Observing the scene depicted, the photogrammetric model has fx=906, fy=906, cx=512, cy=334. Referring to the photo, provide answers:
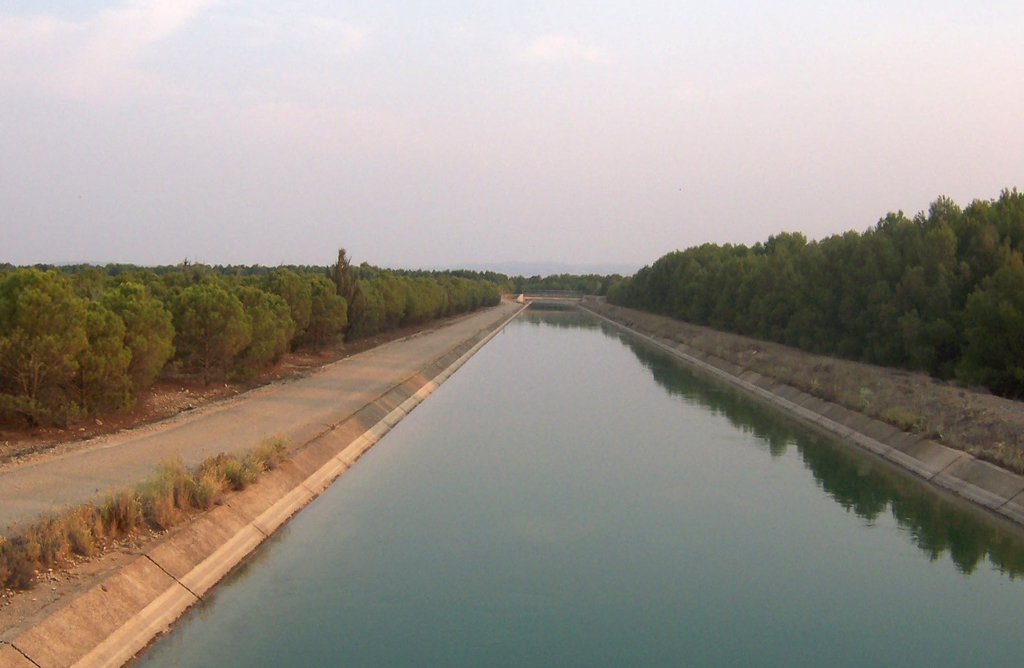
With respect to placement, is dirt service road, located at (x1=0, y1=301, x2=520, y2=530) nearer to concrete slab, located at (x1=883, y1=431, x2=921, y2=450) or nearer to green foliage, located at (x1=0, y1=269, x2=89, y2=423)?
green foliage, located at (x1=0, y1=269, x2=89, y2=423)

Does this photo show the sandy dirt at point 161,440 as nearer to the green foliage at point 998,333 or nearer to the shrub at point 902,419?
the shrub at point 902,419

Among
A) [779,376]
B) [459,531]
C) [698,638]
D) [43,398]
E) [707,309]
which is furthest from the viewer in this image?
[707,309]

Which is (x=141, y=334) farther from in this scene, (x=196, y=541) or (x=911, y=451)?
(x=911, y=451)

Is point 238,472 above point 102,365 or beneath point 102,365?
beneath

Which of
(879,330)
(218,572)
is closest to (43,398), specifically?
(218,572)

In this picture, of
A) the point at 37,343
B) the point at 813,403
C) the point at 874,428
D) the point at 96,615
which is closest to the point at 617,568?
Answer: the point at 96,615

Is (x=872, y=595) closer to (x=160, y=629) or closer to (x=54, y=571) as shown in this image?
(x=160, y=629)
